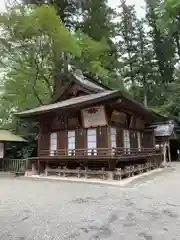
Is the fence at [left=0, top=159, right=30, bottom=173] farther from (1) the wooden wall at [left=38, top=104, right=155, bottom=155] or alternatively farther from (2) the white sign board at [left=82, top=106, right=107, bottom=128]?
(2) the white sign board at [left=82, top=106, right=107, bottom=128]

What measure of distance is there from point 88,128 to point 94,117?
80cm

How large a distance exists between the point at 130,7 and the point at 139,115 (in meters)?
26.9

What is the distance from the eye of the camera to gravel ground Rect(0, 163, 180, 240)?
13.6ft

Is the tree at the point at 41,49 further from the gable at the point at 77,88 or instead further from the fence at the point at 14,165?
the fence at the point at 14,165

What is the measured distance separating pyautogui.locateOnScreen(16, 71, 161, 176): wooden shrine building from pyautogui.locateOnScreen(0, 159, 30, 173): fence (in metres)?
1.94

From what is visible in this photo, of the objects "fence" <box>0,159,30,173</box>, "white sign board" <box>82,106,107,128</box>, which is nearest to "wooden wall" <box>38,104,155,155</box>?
"white sign board" <box>82,106,107,128</box>

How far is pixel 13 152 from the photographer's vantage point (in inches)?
764

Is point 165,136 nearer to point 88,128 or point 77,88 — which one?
point 77,88

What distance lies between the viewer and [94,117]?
12516mm

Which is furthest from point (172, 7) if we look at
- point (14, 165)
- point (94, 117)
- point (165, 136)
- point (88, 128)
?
point (14, 165)

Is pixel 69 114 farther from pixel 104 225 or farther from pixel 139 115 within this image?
pixel 104 225

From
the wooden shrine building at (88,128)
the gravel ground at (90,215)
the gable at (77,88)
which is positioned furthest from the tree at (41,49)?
the gravel ground at (90,215)

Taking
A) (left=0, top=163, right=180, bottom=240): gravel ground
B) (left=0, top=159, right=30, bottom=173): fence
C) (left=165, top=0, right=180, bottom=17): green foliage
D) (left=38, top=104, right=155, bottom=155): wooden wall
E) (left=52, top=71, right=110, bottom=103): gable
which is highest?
(left=165, top=0, right=180, bottom=17): green foliage

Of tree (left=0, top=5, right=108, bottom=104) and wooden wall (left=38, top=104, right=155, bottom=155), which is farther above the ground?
tree (left=0, top=5, right=108, bottom=104)
